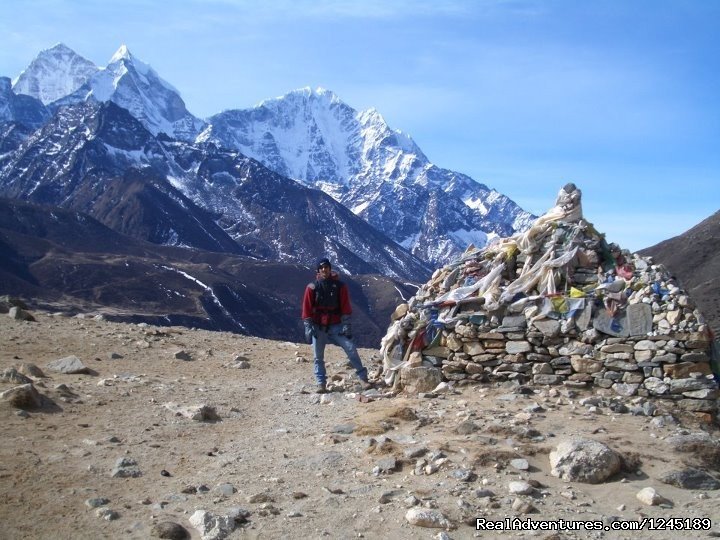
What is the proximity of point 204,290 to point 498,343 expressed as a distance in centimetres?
10472

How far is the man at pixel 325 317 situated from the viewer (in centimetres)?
1140

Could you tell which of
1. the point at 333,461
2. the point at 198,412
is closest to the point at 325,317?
the point at 198,412

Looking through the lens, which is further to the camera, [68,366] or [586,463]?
[68,366]

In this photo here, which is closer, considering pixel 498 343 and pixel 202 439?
pixel 202 439

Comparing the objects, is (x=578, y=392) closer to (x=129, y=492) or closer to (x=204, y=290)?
(x=129, y=492)

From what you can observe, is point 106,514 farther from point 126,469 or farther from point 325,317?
point 325,317

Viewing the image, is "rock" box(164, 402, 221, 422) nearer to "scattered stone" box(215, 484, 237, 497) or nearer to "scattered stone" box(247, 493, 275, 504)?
"scattered stone" box(215, 484, 237, 497)

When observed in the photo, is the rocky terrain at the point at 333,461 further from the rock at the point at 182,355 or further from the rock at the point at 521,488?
the rock at the point at 182,355

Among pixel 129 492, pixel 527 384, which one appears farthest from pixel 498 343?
pixel 129 492

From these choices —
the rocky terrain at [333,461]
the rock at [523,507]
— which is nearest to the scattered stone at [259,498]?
the rocky terrain at [333,461]

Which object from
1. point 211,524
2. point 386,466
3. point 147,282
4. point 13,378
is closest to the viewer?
point 211,524

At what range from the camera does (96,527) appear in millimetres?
6016

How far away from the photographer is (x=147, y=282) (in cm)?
10925

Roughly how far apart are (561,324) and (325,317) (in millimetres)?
3707
